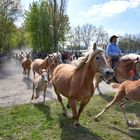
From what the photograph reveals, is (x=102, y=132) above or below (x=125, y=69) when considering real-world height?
below

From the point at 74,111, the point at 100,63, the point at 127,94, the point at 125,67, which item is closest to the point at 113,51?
the point at 125,67

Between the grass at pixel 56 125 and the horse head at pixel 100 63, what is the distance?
159 cm

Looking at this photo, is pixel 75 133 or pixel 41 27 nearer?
pixel 75 133

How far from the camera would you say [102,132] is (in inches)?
307

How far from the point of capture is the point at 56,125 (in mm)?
8125

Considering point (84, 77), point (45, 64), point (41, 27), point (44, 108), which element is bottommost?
point (44, 108)

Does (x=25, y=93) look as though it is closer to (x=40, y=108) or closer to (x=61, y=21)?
(x=40, y=108)

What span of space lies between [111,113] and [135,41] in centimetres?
6691

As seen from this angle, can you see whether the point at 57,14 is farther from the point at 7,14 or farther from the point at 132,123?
the point at 132,123

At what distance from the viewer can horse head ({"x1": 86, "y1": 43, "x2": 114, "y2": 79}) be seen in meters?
6.87

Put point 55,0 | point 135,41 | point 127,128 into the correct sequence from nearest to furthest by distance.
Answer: point 127,128, point 55,0, point 135,41

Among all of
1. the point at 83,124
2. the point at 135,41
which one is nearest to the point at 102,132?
the point at 83,124

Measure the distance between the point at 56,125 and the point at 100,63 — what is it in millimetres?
2161

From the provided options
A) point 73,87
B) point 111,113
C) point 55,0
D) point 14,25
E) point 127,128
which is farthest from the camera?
point 14,25
